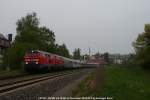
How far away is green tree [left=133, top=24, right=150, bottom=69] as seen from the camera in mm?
54719

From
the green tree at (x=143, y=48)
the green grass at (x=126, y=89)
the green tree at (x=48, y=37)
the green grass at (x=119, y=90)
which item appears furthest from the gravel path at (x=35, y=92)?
the green tree at (x=48, y=37)

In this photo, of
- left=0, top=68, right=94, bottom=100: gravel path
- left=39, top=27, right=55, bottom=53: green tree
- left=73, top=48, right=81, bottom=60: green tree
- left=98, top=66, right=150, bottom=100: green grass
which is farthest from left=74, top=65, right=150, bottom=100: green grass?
left=73, top=48, right=81, bottom=60: green tree

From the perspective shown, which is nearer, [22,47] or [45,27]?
[22,47]

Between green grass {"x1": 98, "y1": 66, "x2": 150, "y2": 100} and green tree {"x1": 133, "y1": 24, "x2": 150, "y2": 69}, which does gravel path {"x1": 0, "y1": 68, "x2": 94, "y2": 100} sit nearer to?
green grass {"x1": 98, "y1": 66, "x2": 150, "y2": 100}

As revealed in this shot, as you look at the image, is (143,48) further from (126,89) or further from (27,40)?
(126,89)

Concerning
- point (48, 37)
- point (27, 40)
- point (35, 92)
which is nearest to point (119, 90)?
point (35, 92)

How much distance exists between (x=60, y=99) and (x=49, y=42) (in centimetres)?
8808

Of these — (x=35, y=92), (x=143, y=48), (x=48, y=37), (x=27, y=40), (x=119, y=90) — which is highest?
(x=48, y=37)

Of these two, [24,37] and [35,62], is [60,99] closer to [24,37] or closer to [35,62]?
[35,62]

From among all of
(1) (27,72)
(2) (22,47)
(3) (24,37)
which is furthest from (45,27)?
(1) (27,72)

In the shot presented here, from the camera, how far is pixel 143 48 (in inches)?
2287

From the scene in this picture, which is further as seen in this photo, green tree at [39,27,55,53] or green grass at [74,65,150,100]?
green tree at [39,27,55,53]

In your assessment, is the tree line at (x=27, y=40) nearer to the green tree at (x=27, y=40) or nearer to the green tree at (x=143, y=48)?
the green tree at (x=27, y=40)

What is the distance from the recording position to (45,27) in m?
104
